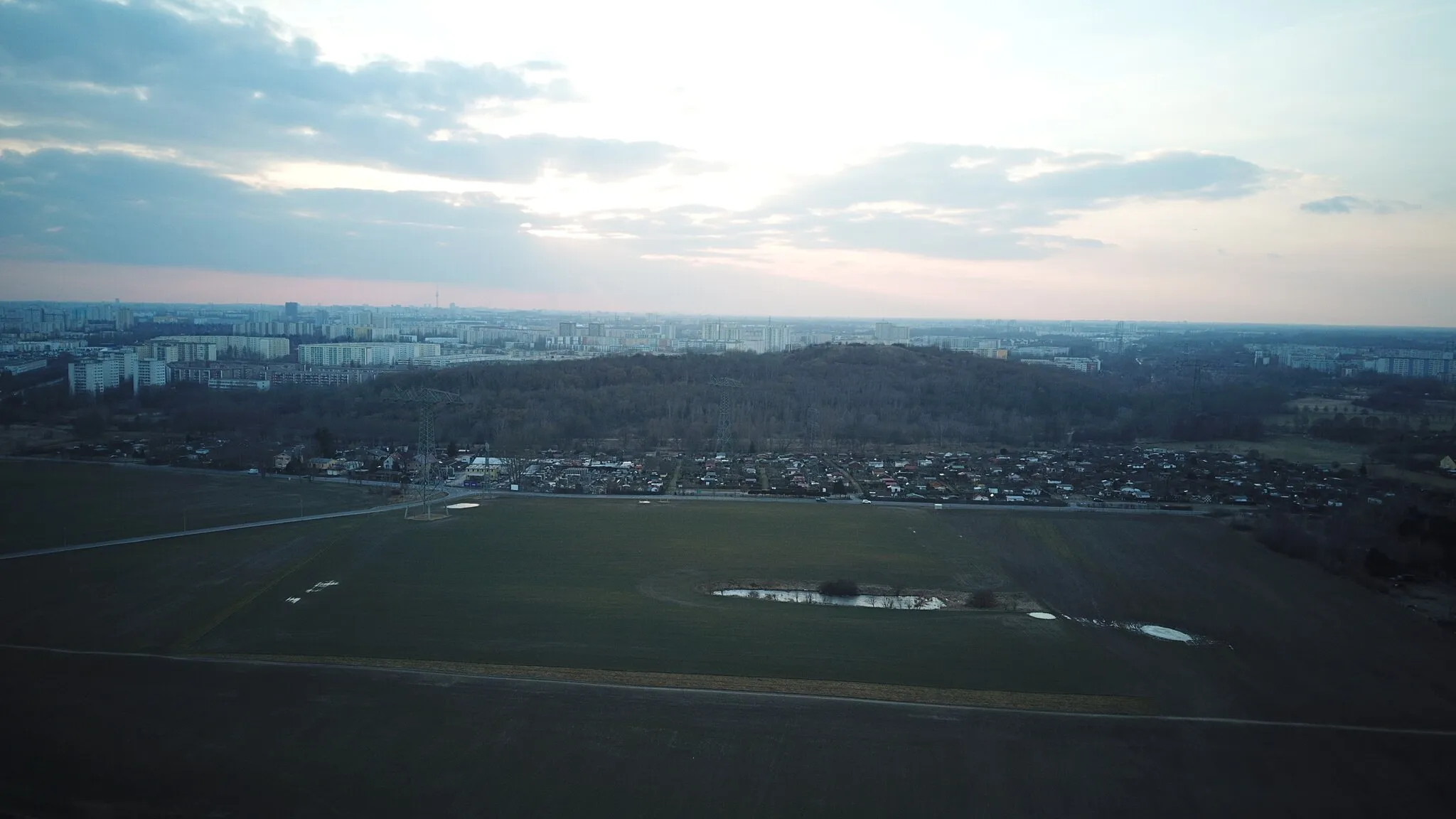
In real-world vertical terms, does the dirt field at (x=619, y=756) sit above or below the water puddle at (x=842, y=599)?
below

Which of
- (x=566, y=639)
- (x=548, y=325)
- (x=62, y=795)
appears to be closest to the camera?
(x=62, y=795)

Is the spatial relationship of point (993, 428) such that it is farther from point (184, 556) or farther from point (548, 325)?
point (548, 325)

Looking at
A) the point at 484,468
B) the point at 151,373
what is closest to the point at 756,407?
the point at 484,468

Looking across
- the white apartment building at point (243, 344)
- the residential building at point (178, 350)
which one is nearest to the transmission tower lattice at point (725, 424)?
the residential building at point (178, 350)

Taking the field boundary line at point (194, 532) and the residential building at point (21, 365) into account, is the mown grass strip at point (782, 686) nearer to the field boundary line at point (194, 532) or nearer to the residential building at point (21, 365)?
the field boundary line at point (194, 532)

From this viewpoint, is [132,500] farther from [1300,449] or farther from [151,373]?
[1300,449]

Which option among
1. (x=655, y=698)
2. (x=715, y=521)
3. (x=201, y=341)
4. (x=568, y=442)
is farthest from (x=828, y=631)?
(x=201, y=341)

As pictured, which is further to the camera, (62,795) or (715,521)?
(715,521)
